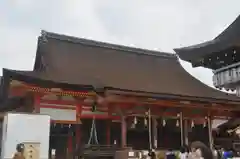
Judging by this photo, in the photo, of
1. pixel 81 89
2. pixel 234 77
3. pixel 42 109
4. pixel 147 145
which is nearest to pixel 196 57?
pixel 234 77

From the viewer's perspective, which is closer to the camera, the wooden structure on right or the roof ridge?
the wooden structure on right

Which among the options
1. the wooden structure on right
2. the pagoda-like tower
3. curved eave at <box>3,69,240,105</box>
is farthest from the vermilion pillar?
the pagoda-like tower

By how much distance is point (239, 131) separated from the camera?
5438 mm

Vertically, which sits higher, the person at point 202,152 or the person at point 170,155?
the person at point 202,152

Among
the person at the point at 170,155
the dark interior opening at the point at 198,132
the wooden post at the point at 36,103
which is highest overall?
the wooden post at the point at 36,103

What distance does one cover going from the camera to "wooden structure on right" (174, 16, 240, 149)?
6926 mm

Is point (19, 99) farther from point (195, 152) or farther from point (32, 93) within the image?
point (195, 152)

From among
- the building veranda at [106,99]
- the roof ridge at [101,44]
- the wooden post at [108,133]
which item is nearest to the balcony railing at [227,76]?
the building veranda at [106,99]

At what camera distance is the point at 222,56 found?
25.2 feet

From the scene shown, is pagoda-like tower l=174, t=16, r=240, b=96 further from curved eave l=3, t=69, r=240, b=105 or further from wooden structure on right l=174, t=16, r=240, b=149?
curved eave l=3, t=69, r=240, b=105

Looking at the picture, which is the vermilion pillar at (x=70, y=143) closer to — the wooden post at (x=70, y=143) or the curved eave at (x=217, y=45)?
the wooden post at (x=70, y=143)

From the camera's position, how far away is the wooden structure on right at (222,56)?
22.7ft

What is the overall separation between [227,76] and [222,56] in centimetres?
56

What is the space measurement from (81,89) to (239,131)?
6387 millimetres
